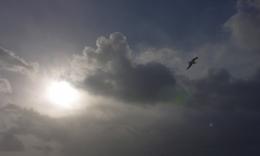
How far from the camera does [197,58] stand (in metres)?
135
